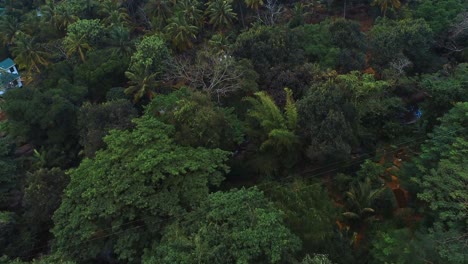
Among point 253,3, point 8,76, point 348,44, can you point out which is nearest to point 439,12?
point 348,44

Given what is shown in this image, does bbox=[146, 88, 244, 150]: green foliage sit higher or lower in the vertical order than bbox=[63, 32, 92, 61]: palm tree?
lower

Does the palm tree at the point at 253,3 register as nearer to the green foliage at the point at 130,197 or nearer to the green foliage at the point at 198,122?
the green foliage at the point at 198,122

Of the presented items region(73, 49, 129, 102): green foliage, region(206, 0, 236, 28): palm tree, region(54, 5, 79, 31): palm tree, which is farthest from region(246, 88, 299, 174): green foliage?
region(54, 5, 79, 31): palm tree

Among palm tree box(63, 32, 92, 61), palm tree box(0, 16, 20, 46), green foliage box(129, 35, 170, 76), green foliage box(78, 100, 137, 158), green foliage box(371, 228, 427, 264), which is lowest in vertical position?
green foliage box(371, 228, 427, 264)

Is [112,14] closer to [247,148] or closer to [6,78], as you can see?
[6,78]

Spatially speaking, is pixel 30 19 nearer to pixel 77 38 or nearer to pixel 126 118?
pixel 77 38

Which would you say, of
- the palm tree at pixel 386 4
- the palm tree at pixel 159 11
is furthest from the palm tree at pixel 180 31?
the palm tree at pixel 386 4

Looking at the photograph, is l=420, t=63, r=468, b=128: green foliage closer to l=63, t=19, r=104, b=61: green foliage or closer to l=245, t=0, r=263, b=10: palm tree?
l=245, t=0, r=263, b=10: palm tree
